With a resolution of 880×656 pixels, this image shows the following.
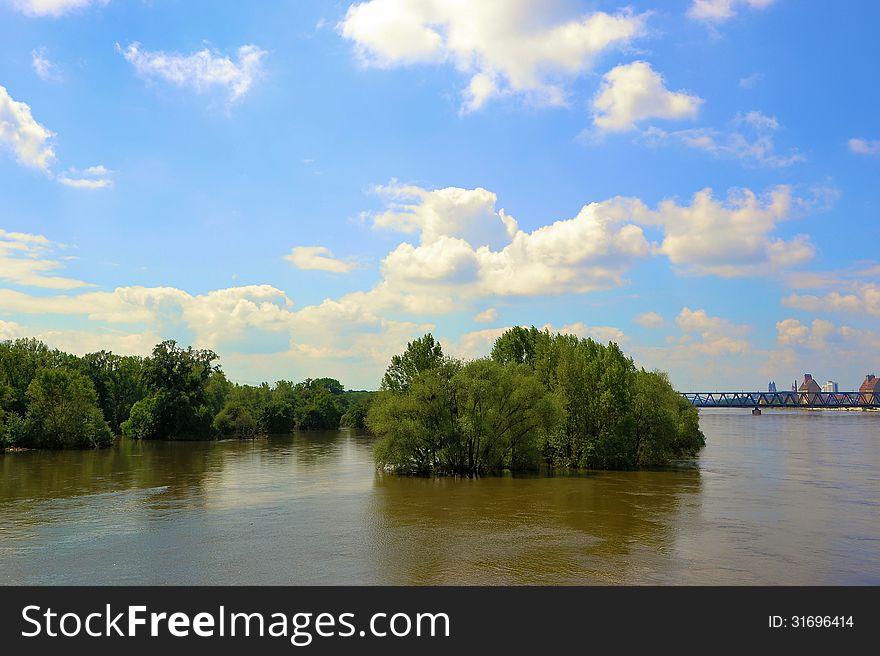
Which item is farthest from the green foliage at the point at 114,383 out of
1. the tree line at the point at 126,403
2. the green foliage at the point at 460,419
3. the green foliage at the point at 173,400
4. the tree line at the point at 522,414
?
the green foliage at the point at 460,419

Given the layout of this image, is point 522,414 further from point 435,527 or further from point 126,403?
point 126,403

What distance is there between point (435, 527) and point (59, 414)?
2941 inches

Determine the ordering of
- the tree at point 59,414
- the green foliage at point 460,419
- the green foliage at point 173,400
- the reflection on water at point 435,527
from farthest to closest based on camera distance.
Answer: the green foliage at point 173,400, the tree at point 59,414, the green foliage at point 460,419, the reflection on water at point 435,527

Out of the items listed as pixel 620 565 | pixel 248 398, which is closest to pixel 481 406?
pixel 620 565

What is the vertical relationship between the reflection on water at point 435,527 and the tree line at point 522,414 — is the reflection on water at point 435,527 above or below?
below

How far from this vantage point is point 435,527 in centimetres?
3541

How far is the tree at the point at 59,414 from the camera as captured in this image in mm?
88438

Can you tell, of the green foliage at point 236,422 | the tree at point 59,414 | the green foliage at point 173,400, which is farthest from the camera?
the green foliage at point 236,422

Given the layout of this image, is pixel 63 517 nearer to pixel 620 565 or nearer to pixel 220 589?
pixel 220 589

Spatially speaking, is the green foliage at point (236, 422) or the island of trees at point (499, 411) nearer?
the island of trees at point (499, 411)

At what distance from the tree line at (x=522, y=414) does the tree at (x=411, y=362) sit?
0.12 metres

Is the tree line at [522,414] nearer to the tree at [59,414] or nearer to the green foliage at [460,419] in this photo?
the green foliage at [460,419]

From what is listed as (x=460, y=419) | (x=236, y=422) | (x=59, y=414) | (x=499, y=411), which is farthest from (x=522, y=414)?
(x=236, y=422)

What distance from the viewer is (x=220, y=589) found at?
77.1 feet
